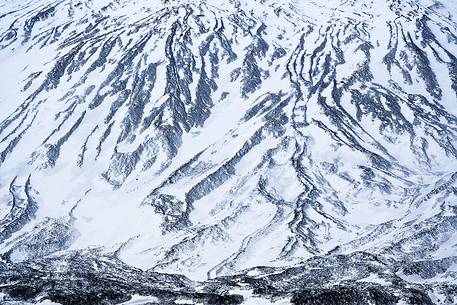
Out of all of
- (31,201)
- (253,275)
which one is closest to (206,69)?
(31,201)

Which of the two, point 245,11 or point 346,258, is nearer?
point 346,258

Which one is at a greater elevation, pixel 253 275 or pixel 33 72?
pixel 33 72

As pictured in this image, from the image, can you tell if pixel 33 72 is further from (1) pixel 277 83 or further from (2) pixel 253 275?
(2) pixel 253 275

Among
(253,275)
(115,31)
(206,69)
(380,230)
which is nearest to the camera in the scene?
(253,275)

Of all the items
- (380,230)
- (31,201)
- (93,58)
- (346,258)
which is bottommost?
(380,230)

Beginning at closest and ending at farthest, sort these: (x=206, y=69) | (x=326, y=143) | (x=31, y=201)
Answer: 1. (x=31, y=201)
2. (x=326, y=143)
3. (x=206, y=69)

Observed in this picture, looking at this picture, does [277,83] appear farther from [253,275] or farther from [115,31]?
[253,275]

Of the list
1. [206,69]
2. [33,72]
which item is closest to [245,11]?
[206,69]
